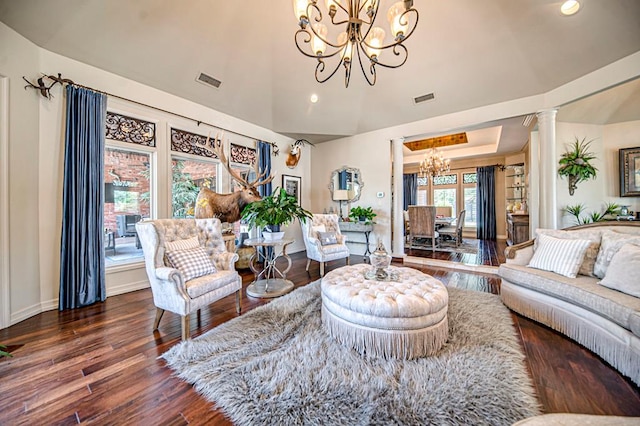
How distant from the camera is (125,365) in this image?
1761mm

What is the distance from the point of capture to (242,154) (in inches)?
194

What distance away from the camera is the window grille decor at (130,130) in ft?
10.4

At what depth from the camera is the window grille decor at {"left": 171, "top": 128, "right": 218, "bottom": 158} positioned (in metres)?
3.84

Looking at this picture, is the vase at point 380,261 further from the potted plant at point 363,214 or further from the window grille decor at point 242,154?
the window grille decor at point 242,154

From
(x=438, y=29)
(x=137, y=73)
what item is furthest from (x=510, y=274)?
(x=137, y=73)

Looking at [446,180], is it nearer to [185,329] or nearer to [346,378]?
[346,378]

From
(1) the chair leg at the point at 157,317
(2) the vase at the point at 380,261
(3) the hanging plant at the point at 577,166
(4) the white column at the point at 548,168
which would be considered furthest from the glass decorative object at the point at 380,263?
(3) the hanging plant at the point at 577,166

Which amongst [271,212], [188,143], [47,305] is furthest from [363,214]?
[47,305]

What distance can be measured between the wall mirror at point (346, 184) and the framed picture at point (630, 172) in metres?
4.68

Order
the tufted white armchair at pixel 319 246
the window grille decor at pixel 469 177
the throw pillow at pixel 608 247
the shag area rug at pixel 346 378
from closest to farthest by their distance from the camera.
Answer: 1. the shag area rug at pixel 346 378
2. the throw pillow at pixel 608 247
3. the tufted white armchair at pixel 319 246
4. the window grille decor at pixel 469 177

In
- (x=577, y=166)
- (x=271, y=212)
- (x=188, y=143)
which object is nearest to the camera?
(x=271, y=212)

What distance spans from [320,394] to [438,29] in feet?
14.9

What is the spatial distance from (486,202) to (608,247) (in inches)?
244

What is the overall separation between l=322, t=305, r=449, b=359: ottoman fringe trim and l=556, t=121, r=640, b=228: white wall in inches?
181
